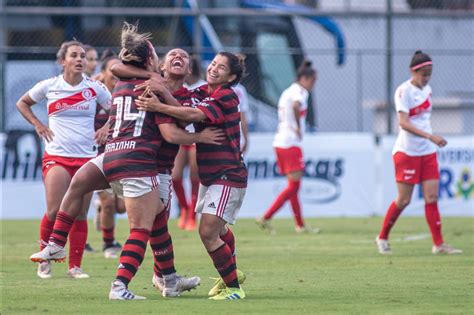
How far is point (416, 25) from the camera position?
2680cm

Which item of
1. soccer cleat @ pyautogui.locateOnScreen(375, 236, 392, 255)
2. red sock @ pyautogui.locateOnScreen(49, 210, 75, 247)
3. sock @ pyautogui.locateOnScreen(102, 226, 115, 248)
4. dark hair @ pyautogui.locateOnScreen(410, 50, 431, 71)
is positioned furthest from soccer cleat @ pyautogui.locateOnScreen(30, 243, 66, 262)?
dark hair @ pyautogui.locateOnScreen(410, 50, 431, 71)

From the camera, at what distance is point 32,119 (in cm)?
1107

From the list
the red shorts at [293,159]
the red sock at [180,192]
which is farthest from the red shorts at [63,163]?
the red shorts at [293,159]

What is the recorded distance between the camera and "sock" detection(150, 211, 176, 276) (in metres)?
9.12

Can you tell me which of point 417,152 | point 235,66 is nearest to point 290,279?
point 235,66

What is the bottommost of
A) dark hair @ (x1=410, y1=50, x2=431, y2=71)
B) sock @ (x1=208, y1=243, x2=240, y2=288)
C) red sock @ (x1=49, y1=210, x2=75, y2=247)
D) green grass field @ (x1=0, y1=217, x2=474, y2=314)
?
green grass field @ (x1=0, y1=217, x2=474, y2=314)

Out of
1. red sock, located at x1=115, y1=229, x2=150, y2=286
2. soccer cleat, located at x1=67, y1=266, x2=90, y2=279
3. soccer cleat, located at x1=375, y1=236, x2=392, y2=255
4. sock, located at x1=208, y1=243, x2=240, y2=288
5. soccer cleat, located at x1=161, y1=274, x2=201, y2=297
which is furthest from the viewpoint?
soccer cleat, located at x1=375, y1=236, x2=392, y2=255

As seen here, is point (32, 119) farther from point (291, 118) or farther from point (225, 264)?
point (291, 118)

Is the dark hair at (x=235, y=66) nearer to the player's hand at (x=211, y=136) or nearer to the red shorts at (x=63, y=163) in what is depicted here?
the player's hand at (x=211, y=136)

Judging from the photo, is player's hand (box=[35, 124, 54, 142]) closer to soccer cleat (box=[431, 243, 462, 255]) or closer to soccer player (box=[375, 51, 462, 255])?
soccer player (box=[375, 51, 462, 255])

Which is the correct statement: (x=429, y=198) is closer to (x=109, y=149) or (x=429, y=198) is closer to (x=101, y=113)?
(x=101, y=113)

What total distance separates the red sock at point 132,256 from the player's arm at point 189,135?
74cm

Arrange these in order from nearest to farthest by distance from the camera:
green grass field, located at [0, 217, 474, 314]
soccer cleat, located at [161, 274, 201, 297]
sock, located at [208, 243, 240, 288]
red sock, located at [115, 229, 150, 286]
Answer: green grass field, located at [0, 217, 474, 314]
red sock, located at [115, 229, 150, 286]
sock, located at [208, 243, 240, 288]
soccer cleat, located at [161, 274, 201, 297]

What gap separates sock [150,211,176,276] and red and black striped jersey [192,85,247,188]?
1.57ft
